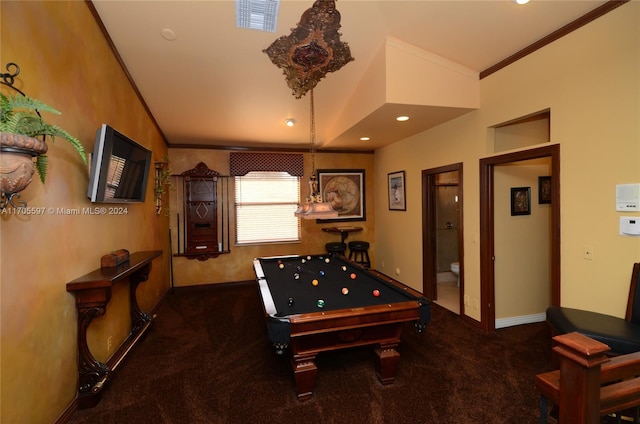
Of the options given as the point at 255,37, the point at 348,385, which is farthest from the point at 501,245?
the point at 255,37

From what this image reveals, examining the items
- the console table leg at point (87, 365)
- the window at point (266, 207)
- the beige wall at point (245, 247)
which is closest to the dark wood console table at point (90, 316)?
the console table leg at point (87, 365)

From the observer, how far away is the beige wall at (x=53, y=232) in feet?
5.23

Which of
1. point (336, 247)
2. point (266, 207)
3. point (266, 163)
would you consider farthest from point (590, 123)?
point (266, 207)

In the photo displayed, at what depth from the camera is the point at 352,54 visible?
10.2 ft

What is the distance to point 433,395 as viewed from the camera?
2.28m

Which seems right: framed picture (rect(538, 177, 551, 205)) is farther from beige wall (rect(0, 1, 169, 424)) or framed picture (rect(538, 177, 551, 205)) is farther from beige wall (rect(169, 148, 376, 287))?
beige wall (rect(0, 1, 169, 424))

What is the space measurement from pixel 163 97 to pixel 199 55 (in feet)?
3.33

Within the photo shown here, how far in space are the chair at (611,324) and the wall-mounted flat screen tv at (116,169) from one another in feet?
11.9

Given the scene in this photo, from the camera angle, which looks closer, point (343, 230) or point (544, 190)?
point (544, 190)

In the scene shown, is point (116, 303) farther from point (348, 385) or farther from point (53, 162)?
point (348, 385)

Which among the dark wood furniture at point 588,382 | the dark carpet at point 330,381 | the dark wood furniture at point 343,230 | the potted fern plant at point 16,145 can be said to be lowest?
the dark carpet at point 330,381

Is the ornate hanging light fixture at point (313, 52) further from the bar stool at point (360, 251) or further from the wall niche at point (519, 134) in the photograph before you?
the bar stool at point (360, 251)

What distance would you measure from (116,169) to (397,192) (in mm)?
4012

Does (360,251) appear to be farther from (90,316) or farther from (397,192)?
(90,316)
